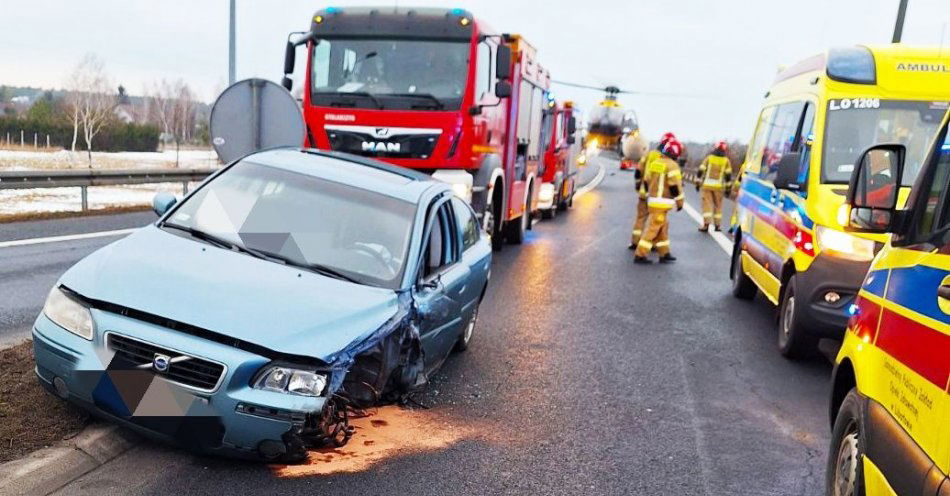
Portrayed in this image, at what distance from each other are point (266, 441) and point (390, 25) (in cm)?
840

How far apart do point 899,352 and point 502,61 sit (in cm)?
922

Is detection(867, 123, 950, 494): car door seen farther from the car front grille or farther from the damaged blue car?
the car front grille

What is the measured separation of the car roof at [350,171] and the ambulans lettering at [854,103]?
137 inches

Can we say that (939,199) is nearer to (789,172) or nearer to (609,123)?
(789,172)

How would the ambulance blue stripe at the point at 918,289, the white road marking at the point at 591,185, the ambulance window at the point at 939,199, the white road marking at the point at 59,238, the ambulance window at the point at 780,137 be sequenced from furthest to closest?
1. the white road marking at the point at 591,185
2. the white road marking at the point at 59,238
3. the ambulance window at the point at 780,137
4. the ambulance window at the point at 939,199
5. the ambulance blue stripe at the point at 918,289

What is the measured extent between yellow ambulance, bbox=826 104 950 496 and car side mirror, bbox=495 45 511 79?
8076 mm

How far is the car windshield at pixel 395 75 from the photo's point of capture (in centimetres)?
1136

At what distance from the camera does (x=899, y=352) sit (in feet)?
9.75

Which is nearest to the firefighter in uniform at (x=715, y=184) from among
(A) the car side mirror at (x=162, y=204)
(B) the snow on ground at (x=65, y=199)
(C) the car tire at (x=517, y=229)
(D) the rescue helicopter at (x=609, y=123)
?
(C) the car tire at (x=517, y=229)

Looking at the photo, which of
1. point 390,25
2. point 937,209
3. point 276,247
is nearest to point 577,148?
point 390,25

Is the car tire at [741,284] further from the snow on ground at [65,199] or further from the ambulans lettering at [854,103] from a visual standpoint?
the snow on ground at [65,199]

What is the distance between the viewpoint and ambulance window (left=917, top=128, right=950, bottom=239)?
2.97m

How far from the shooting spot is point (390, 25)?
11531 millimetres

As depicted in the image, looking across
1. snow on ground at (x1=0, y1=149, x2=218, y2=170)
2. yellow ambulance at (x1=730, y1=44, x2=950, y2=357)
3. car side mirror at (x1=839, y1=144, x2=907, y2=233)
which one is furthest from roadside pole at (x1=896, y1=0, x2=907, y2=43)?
car side mirror at (x1=839, y1=144, x2=907, y2=233)
